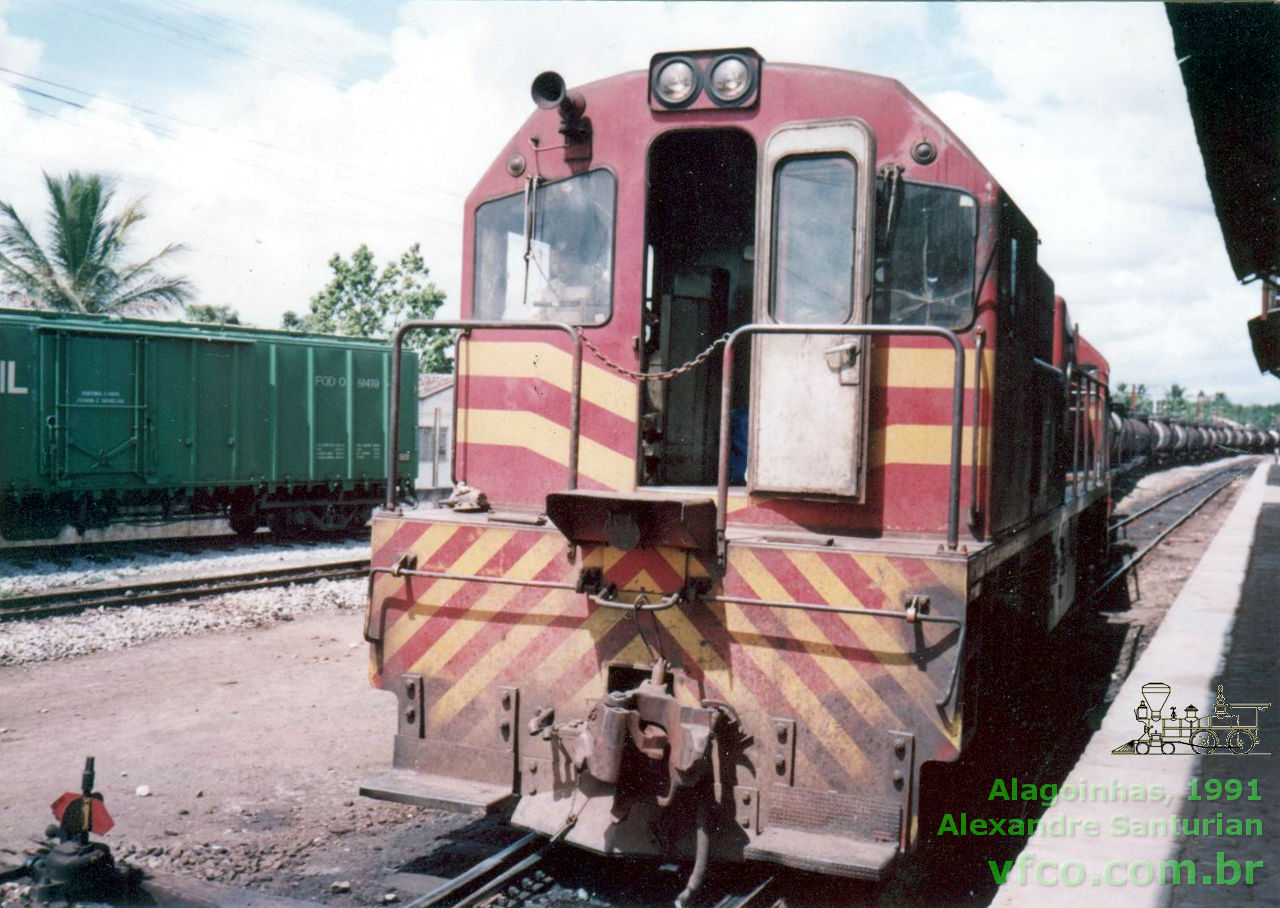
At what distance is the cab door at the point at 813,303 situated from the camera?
13.3ft

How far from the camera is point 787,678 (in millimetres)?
3740

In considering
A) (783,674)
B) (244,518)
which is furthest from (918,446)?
(244,518)

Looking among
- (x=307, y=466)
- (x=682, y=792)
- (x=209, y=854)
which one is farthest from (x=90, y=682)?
(x=307, y=466)

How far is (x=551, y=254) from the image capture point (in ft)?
15.3

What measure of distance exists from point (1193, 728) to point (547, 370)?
395cm

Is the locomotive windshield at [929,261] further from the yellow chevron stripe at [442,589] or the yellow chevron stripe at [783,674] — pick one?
the yellow chevron stripe at [442,589]

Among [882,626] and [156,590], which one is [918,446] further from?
[156,590]

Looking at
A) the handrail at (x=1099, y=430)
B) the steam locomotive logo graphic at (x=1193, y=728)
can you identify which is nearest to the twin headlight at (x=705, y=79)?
the steam locomotive logo graphic at (x=1193, y=728)

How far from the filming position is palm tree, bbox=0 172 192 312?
20516mm

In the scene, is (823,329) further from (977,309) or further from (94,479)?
(94,479)

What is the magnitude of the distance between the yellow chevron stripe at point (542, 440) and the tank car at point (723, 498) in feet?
0.05

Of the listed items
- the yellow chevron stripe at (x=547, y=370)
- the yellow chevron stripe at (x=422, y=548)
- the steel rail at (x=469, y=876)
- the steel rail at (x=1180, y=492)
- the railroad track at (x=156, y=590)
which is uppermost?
the yellow chevron stripe at (x=547, y=370)

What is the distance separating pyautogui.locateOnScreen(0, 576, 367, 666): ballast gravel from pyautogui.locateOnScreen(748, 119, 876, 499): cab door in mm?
6810

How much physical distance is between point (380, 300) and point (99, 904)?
35.0 metres
